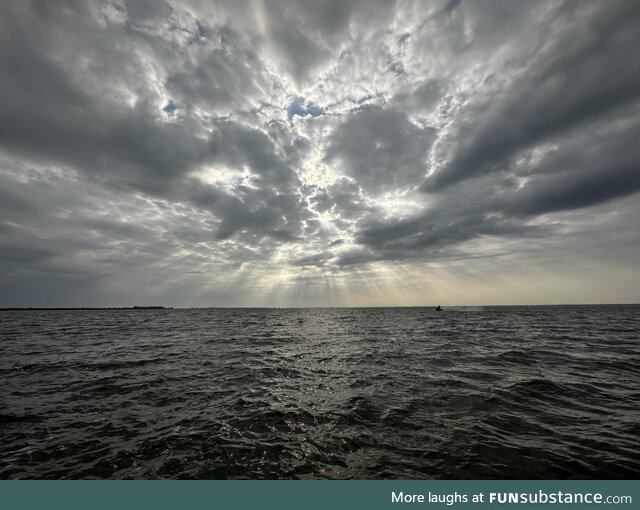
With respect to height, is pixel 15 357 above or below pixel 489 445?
above

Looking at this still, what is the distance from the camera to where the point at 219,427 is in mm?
8156

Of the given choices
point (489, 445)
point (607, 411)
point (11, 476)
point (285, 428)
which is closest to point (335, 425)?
point (285, 428)

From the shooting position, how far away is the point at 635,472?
19.7ft

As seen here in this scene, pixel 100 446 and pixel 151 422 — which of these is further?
pixel 151 422

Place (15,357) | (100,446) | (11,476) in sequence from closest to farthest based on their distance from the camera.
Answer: (11,476), (100,446), (15,357)

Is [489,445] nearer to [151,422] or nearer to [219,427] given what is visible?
[219,427]

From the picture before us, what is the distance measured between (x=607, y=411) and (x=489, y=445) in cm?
596

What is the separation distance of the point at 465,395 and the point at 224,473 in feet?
30.5
